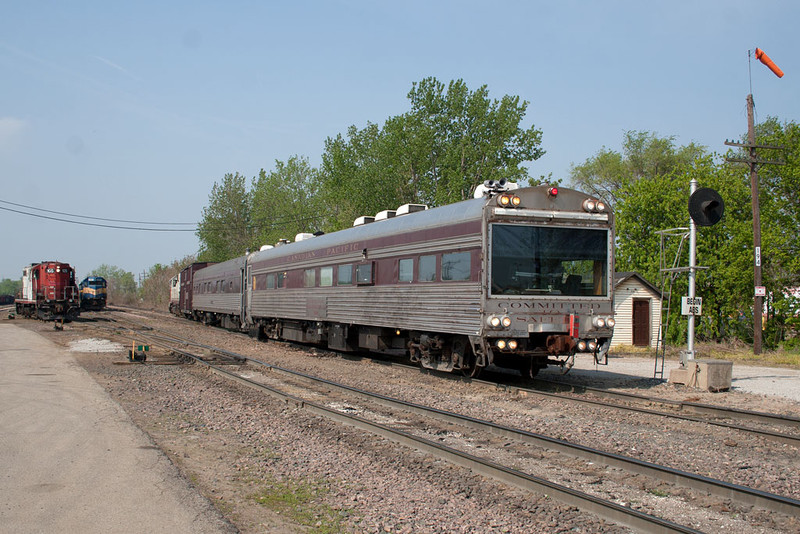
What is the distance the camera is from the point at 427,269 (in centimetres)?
1315

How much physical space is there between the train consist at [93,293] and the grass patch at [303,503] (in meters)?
54.2

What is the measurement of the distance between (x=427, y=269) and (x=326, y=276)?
5667mm

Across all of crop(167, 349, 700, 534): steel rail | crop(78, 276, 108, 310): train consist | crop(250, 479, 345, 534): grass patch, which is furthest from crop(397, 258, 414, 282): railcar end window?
crop(78, 276, 108, 310): train consist

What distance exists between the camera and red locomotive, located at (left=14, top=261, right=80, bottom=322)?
36.3 m

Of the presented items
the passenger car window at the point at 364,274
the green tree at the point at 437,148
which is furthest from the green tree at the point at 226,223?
the passenger car window at the point at 364,274

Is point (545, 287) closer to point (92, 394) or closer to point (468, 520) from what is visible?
point (468, 520)

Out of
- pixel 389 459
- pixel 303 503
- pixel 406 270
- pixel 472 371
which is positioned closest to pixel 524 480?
pixel 389 459

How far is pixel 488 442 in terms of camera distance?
25.6 feet

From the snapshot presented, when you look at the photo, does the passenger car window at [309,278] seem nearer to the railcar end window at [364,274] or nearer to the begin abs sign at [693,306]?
the railcar end window at [364,274]

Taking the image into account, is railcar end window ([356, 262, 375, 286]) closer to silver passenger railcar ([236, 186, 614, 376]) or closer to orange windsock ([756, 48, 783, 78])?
silver passenger railcar ([236, 186, 614, 376])

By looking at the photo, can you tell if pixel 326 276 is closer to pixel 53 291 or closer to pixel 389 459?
pixel 389 459

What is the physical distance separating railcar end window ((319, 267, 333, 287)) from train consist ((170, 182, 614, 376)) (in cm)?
113

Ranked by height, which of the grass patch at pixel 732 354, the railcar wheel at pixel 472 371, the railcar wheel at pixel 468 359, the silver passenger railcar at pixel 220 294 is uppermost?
the silver passenger railcar at pixel 220 294

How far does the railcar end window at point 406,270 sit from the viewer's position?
45.1 ft
